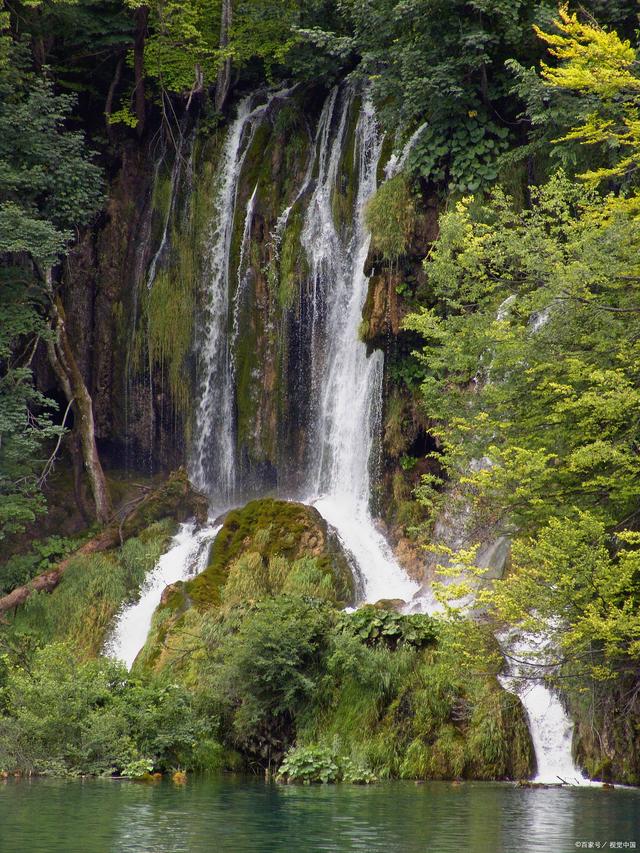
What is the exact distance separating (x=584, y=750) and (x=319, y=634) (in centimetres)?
395

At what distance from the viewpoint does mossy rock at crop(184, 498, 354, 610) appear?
69.8 feet

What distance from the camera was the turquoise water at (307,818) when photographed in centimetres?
999

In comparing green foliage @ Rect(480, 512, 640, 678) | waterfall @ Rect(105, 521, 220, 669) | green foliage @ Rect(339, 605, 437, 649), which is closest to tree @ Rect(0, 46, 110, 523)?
waterfall @ Rect(105, 521, 220, 669)

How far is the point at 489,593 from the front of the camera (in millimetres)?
14383

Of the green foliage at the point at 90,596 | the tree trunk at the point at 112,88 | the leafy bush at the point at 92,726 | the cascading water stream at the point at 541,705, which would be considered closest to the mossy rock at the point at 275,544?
the green foliage at the point at 90,596

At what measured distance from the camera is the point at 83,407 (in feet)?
89.6

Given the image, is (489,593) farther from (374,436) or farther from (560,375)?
(374,436)

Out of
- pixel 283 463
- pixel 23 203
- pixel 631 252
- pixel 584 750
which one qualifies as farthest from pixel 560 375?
pixel 23 203

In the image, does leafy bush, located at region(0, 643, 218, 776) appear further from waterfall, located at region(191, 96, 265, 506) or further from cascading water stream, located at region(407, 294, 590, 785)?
waterfall, located at region(191, 96, 265, 506)

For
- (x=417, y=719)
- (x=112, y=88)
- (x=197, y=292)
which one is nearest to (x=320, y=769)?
(x=417, y=719)

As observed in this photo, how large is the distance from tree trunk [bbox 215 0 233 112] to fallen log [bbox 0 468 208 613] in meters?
9.51

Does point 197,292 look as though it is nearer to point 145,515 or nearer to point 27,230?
point 27,230

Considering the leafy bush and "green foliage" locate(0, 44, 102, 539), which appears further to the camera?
"green foliage" locate(0, 44, 102, 539)

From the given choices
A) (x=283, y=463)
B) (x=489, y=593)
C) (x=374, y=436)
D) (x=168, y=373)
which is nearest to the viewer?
(x=489, y=593)
